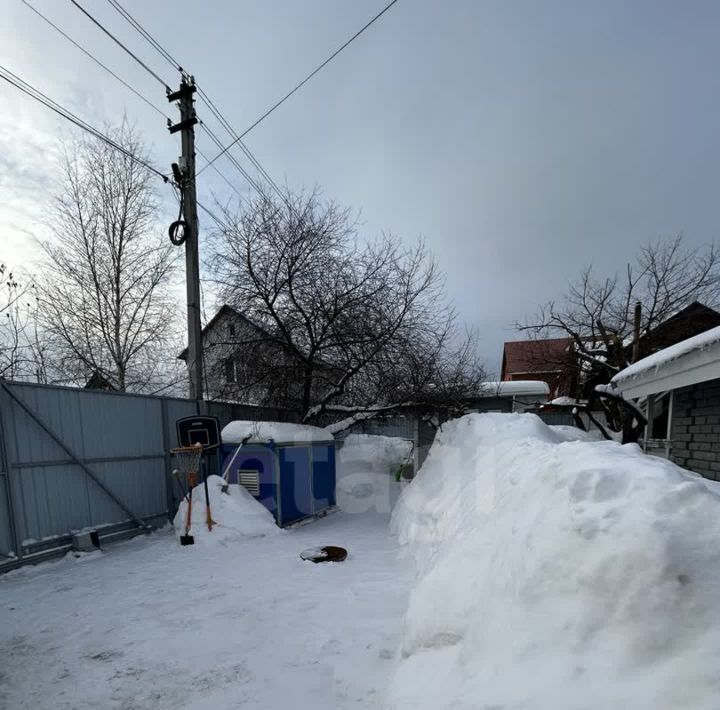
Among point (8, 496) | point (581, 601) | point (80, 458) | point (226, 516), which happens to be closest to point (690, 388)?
point (581, 601)

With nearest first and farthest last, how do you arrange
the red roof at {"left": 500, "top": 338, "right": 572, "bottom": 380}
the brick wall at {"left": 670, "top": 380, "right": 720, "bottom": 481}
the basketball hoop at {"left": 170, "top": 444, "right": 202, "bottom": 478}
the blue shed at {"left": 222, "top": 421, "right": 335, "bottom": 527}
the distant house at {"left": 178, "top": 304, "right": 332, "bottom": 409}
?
the brick wall at {"left": 670, "top": 380, "right": 720, "bottom": 481}
the basketball hoop at {"left": 170, "top": 444, "right": 202, "bottom": 478}
the blue shed at {"left": 222, "top": 421, "right": 335, "bottom": 527}
the distant house at {"left": 178, "top": 304, "right": 332, "bottom": 409}
the red roof at {"left": 500, "top": 338, "right": 572, "bottom": 380}

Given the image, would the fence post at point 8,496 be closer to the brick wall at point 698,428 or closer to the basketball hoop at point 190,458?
the basketball hoop at point 190,458

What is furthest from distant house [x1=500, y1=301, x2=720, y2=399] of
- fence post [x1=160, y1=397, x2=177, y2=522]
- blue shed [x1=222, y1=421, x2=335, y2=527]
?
fence post [x1=160, y1=397, x2=177, y2=522]

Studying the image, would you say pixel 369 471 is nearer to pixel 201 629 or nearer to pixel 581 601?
pixel 201 629

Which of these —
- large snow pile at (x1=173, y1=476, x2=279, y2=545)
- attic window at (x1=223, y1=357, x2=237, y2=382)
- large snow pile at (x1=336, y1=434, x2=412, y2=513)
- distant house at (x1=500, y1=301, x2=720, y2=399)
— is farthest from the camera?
distant house at (x1=500, y1=301, x2=720, y2=399)

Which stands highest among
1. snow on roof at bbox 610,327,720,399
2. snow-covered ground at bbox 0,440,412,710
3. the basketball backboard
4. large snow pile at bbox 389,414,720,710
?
snow on roof at bbox 610,327,720,399

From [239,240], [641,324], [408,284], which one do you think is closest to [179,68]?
[239,240]

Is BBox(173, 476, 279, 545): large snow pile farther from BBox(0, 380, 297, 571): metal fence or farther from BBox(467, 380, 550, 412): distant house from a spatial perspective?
BBox(467, 380, 550, 412): distant house

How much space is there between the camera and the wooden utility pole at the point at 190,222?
24.9 feet

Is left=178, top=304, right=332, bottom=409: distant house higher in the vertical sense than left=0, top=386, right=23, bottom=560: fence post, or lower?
higher

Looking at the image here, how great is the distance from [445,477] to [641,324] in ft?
31.4

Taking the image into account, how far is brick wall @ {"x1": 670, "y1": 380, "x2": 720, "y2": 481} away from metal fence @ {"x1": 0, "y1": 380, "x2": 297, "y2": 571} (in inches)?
314

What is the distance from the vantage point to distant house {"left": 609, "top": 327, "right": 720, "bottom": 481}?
4.00m

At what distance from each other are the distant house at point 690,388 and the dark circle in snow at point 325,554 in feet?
14.7
